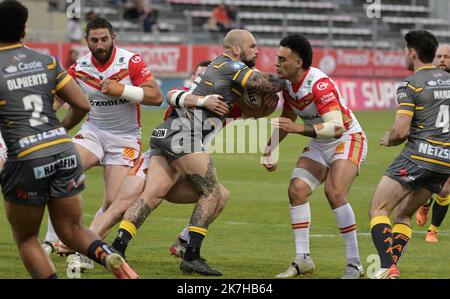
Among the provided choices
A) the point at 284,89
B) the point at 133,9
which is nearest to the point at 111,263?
the point at 284,89

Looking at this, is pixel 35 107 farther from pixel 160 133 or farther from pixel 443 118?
pixel 443 118

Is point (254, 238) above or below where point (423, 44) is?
below

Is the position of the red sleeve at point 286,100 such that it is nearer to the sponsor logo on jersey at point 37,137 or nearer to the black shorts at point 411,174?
the black shorts at point 411,174

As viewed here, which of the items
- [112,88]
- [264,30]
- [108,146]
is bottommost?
[264,30]

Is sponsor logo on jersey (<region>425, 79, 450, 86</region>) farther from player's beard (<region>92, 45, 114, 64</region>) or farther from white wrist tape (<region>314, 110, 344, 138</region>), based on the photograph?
player's beard (<region>92, 45, 114, 64</region>)

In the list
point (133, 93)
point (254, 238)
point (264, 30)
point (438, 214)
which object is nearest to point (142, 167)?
point (133, 93)

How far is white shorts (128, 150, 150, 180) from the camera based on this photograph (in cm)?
1078

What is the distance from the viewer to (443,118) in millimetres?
9914

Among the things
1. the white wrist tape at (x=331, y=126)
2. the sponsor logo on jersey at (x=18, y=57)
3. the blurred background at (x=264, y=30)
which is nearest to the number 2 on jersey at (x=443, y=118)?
the white wrist tape at (x=331, y=126)

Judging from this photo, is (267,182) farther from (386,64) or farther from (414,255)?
(386,64)

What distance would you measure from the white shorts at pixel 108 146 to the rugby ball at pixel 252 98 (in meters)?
1.44

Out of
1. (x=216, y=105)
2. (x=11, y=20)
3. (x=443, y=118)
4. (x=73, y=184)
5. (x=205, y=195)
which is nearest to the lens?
(x=11, y=20)

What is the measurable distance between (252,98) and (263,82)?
0.46m
